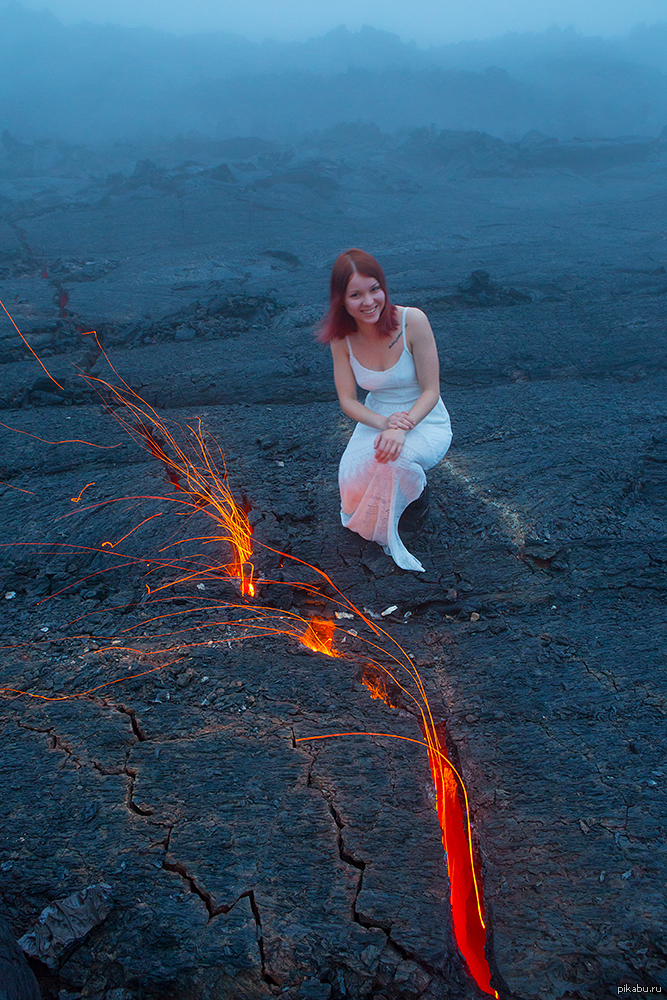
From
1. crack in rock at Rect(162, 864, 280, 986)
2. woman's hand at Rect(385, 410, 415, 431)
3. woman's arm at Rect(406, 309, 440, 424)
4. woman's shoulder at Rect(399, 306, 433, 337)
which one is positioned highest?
woman's shoulder at Rect(399, 306, 433, 337)

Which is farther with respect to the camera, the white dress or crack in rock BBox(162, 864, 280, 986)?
the white dress

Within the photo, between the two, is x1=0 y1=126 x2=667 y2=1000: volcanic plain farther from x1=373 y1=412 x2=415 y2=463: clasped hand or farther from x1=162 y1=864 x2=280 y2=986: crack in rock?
x1=373 y1=412 x2=415 y2=463: clasped hand

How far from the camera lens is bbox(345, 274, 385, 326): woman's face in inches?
114

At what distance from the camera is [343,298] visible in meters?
3.01

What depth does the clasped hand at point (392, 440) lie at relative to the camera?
119 inches

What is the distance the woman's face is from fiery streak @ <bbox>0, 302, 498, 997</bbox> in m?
1.37

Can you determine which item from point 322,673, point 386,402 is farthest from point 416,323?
point 322,673

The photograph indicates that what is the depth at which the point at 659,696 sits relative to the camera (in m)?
2.44

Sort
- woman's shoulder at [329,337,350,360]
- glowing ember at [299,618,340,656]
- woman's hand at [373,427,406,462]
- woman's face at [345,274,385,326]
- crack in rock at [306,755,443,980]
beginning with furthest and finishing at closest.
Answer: woman's shoulder at [329,337,350,360] → woman's hand at [373,427,406,462] → woman's face at [345,274,385,326] → glowing ember at [299,618,340,656] → crack in rock at [306,755,443,980]

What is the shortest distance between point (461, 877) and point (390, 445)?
1879 mm

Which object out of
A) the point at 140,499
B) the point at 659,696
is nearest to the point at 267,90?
the point at 140,499

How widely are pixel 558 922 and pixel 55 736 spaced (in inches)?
74.3

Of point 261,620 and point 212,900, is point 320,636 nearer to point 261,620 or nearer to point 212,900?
point 261,620

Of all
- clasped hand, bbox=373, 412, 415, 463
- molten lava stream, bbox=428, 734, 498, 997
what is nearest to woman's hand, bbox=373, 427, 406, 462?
clasped hand, bbox=373, 412, 415, 463
